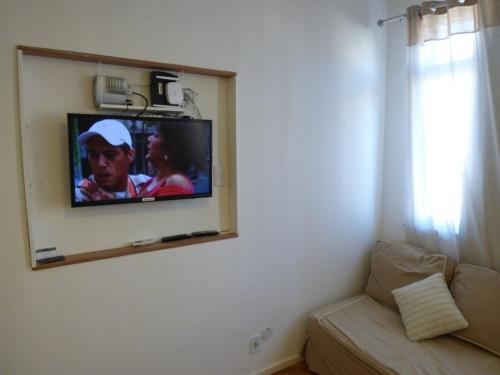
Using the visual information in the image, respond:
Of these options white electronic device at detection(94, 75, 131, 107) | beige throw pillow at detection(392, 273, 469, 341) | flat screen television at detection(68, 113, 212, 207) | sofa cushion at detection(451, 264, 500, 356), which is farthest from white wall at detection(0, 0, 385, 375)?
sofa cushion at detection(451, 264, 500, 356)

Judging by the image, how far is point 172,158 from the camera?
1.75 metres

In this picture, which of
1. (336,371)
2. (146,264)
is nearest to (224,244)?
(146,264)

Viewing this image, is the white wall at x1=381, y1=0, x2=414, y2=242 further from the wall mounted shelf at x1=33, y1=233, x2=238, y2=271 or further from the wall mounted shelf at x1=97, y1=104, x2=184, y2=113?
the wall mounted shelf at x1=97, y1=104, x2=184, y2=113

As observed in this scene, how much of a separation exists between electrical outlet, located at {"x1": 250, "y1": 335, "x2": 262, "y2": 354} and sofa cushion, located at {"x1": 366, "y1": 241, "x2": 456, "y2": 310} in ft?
3.16

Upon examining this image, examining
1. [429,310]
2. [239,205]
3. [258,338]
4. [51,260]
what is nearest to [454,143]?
[429,310]

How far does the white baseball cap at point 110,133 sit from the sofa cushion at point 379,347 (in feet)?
5.67

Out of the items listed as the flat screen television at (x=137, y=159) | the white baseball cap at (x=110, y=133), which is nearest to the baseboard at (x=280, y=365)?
the flat screen television at (x=137, y=159)

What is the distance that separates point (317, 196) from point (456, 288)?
106cm

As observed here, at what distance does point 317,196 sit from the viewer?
7.62 feet

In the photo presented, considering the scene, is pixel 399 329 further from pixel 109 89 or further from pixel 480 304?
pixel 109 89

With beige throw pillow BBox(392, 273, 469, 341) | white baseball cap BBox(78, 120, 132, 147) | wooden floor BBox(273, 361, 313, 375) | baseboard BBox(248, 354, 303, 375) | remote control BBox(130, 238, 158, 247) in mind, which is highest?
white baseball cap BBox(78, 120, 132, 147)

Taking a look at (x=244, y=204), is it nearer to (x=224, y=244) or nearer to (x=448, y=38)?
(x=224, y=244)

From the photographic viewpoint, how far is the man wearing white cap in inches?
59.9

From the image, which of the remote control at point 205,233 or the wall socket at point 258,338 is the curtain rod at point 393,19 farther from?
the wall socket at point 258,338
